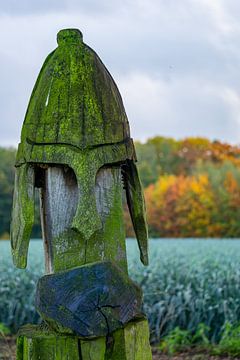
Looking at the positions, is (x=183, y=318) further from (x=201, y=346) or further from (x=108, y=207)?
(x=108, y=207)

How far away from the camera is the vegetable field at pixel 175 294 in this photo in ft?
32.5

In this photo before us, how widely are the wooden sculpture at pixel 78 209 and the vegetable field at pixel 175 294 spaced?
5446mm

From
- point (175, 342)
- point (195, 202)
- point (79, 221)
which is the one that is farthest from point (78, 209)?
point (195, 202)

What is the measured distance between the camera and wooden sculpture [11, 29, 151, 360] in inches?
148

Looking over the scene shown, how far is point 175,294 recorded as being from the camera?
10477 millimetres

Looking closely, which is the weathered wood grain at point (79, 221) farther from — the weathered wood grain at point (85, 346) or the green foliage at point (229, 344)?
the green foliage at point (229, 344)

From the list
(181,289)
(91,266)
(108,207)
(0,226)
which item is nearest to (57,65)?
(108,207)

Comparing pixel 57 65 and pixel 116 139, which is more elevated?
pixel 57 65

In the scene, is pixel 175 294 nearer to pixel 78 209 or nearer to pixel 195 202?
pixel 78 209

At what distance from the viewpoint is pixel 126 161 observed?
4223 mm

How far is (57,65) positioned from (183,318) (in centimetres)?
649

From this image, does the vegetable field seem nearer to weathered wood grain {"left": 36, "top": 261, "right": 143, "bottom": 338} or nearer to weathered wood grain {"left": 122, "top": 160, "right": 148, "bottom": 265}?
weathered wood grain {"left": 122, "top": 160, "right": 148, "bottom": 265}

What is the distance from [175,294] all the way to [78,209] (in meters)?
6.80

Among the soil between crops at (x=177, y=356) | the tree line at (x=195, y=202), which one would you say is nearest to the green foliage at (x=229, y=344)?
the soil between crops at (x=177, y=356)
